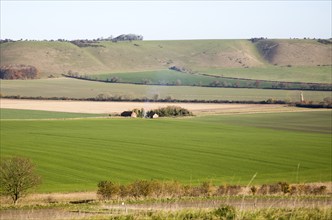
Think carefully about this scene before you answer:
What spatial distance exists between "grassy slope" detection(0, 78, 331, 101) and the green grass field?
3819cm

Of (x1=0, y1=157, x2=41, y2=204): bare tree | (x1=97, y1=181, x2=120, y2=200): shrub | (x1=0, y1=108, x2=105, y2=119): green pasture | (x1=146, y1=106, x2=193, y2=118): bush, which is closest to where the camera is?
(x1=97, y1=181, x2=120, y2=200): shrub

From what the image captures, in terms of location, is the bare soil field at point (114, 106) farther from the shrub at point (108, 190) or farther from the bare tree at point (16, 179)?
the shrub at point (108, 190)

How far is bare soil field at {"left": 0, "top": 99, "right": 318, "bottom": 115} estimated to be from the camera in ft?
329

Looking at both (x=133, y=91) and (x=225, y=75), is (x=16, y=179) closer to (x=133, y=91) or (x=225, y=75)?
(x=133, y=91)

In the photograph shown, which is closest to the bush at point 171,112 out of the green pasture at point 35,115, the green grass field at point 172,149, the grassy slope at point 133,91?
the green grass field at point 172,149

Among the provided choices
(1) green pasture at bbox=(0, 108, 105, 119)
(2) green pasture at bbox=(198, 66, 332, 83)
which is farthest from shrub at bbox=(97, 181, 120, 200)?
(2) green pasture at bbox=(198, 66, 332, 83)

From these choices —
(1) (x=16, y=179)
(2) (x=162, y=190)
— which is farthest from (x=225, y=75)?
(2) (x=162, y=190)

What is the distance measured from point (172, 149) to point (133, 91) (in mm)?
79984

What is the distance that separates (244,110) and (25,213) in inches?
3228

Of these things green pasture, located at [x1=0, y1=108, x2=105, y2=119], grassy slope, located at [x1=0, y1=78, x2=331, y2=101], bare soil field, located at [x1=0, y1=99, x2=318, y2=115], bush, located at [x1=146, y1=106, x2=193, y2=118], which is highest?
grassy slope, located at [x1=0, y1=78, x2=331, y2=101]

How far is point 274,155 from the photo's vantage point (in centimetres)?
5612

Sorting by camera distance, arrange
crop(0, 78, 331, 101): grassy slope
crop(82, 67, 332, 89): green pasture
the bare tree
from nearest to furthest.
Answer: the bare tree < crop(0, 78, 331, 101): grassy slope < crop(82, 67, 332, 89): green pasture

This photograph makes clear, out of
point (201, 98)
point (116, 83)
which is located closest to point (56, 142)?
point (201, 98)

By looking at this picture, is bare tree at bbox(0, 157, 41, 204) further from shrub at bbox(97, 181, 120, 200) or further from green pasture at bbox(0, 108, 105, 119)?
green pasture at bbox(0, 108, 105, 119)
